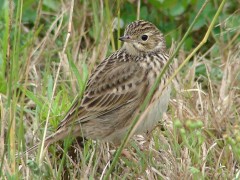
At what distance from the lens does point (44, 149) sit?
4.71 m

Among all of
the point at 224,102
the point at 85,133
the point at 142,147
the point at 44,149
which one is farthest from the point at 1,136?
the point at 224,102

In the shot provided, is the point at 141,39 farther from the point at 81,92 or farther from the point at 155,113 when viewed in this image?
the point at 81,92

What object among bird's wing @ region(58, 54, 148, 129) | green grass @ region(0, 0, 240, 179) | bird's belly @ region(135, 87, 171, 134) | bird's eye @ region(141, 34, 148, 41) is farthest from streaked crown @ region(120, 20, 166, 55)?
bird's belly @ region(135, 87, 171, 134)

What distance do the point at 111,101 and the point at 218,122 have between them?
81 centimetres

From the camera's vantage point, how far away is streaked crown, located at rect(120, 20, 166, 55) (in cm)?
531

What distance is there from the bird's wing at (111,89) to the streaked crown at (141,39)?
0.41 feet

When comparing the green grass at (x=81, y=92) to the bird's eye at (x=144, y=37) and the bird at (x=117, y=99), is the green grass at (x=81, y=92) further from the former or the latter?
the bird's eye at (x=144, y=37)

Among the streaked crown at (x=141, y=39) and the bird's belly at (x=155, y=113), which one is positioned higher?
the streaked crown at (x=141, y=39)

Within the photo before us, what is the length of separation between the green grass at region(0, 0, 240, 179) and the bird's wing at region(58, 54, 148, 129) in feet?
0.44

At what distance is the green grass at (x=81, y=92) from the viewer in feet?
14.8

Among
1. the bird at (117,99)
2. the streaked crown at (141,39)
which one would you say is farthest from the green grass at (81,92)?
the streaked crown at (141,39)

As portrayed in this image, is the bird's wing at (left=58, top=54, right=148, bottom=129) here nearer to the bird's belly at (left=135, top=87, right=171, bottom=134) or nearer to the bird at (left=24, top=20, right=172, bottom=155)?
the bird at (left=24, top=20, right=172, bottom=155)

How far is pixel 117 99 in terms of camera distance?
5.12 metres

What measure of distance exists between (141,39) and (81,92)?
3.60 feet
